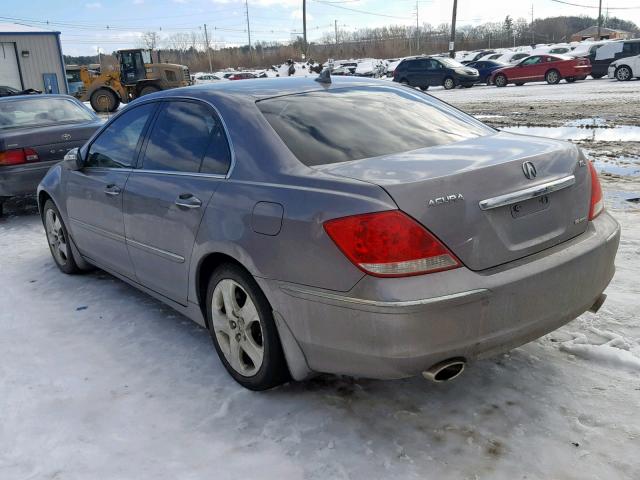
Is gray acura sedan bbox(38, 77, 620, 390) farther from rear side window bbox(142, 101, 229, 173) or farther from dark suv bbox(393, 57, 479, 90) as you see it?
dark suv bbox(393, 57, 479, 90)

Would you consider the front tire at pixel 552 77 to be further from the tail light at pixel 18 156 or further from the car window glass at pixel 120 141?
the car window glass at pixel 120 141

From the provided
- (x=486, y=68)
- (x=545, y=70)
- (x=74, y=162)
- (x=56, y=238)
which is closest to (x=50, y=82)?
(x=486, y=68)

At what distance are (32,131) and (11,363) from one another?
442 centimetres

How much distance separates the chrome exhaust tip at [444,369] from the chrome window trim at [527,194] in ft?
2.09

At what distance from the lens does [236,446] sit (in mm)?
2666

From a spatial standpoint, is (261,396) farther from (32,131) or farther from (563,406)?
(32,131)

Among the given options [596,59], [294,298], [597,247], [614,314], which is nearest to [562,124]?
[614,314]

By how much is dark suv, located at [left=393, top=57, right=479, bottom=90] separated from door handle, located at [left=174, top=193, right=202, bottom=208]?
2740 cm

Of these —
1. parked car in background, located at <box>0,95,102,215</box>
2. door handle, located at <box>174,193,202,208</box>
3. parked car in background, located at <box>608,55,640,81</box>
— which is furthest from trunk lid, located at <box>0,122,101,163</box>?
parked car in background, located at <box>608,55,640,81</box>

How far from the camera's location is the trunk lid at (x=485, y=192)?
242 cm

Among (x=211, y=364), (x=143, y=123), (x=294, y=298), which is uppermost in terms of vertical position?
(x=143, y=123)

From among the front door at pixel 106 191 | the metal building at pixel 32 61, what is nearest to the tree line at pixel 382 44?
the metal building at pixel 32 61

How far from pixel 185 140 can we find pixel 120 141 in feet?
3.16

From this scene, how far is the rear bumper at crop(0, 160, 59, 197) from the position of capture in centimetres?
693
